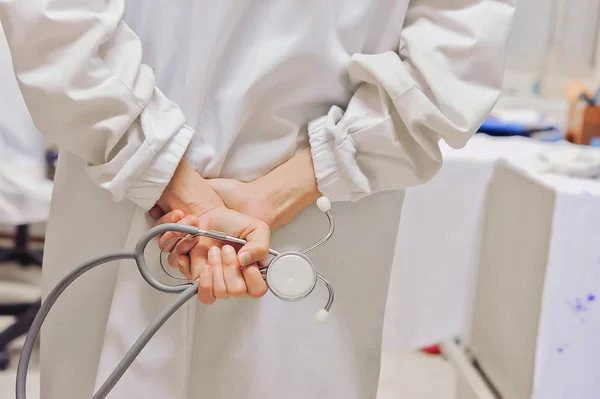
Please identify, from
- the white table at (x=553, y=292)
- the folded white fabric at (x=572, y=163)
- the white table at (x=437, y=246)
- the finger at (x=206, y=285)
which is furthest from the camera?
the white table at (x=437, y=246)

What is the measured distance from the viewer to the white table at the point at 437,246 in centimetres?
139

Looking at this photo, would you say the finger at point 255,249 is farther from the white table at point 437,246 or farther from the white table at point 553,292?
the white table at point 437,246

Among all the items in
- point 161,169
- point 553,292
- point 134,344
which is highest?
point 161,169

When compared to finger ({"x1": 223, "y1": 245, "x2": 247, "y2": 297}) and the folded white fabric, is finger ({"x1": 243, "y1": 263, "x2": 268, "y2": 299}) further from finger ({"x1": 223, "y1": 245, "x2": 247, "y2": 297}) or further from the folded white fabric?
the folded white fabric

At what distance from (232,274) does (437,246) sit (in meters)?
0.90

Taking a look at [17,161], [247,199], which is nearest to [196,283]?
[247,199]

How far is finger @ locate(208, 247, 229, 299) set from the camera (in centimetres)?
56

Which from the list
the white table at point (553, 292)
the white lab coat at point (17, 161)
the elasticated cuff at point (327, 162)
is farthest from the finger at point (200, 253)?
the white lab coat at point (17, 161)

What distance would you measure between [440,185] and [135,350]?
95 centimetres

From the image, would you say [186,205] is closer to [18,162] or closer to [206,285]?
[206,285]

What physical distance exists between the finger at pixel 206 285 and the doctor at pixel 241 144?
51mm

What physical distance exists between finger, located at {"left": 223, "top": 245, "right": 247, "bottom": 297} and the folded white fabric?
2.73 feet

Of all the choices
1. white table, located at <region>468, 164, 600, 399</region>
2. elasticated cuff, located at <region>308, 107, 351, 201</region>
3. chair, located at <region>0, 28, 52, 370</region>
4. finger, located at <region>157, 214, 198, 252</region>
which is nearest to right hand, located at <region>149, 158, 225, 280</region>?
finger, located at <region>157, 214, 198, 252</region>

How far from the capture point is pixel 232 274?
1.86 ft
